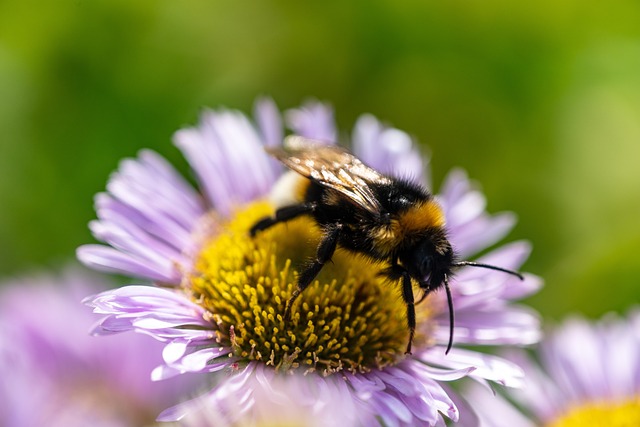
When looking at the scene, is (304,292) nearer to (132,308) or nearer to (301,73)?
(132,308)

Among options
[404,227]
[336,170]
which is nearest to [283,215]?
[336,170]

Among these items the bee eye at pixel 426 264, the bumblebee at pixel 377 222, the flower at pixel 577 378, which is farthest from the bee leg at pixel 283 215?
the flower at pixel 577 378

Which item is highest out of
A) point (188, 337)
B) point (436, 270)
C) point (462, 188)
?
point (462, 188)

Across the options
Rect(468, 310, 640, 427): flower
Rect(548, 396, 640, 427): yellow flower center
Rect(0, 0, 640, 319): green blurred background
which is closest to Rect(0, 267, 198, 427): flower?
Rect(0, 0, 640, 319): green blurred background

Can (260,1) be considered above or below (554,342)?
above

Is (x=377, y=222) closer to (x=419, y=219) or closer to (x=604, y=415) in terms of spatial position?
(x=419, y=219)

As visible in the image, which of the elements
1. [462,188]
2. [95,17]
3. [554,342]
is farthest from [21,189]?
[554,342]

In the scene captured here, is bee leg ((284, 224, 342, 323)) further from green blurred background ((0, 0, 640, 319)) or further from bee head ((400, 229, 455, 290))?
green blurred background ((0, 0, 640, 319))
